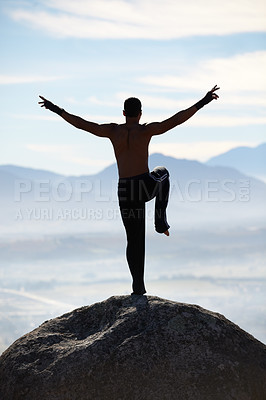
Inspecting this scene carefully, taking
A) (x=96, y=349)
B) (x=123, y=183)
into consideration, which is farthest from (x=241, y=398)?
(x=123, y=183)

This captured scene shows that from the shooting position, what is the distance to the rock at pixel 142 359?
7781 millimetres

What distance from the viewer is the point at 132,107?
9.23m

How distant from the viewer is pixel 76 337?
8.90 metres

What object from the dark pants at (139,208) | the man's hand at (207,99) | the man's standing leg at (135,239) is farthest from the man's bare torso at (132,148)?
the man's hand at (207,99)

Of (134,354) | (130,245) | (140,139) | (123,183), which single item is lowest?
(134,354)

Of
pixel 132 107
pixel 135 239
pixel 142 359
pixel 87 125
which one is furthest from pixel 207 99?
pixel 142 359

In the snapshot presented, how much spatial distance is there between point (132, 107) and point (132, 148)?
25.3 inches

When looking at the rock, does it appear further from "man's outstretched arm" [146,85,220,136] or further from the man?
"man's outstretched arm" [146,85,220,136]

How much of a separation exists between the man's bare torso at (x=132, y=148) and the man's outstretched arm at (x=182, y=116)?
21 centimetres

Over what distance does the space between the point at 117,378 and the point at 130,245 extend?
2.19 metres

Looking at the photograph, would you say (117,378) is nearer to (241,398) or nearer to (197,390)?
(197,390)

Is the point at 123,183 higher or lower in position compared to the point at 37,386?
higher

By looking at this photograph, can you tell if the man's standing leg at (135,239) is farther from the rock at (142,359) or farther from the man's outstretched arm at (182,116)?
the man's outstretched arm at (182,116)

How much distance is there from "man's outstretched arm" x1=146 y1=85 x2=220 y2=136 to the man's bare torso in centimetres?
21
